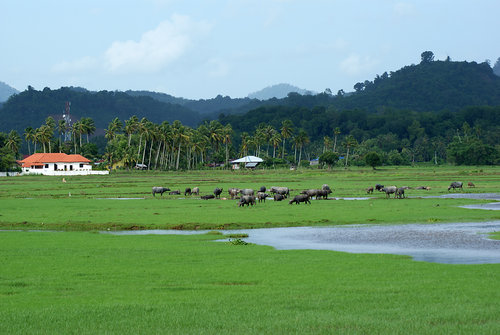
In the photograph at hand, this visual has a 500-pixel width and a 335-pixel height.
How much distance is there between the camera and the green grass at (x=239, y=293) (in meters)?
12.5

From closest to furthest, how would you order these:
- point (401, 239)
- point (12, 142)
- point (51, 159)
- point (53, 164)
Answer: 1. point (401, 239)
2. point (53, 164)
3. point (51, 159)
4. point (12, 142)

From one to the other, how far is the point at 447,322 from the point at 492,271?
630 centimetres

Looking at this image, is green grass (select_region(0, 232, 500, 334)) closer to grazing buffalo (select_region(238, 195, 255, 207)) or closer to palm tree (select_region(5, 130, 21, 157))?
grazing buffalo (select_region(238, 195, 255, 207))

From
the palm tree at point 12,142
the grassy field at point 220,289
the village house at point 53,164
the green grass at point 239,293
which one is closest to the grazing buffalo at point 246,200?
the grassy field at point 220,289

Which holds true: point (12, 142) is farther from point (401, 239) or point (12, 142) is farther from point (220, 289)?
point (220, 289)

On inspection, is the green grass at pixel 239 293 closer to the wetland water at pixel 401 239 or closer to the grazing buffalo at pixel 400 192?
the wetland water at pixel 401 239

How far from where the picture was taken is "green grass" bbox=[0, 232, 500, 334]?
1253cm

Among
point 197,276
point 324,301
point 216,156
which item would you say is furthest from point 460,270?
point 216,156

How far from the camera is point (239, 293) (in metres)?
15.5

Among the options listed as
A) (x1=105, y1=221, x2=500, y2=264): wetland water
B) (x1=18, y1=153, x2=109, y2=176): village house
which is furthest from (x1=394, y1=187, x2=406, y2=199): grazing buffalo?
(x1=18, y1=153, x2=109, y2=176): village house

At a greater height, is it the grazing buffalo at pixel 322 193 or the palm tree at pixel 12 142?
the palm tree at pixel 12 142

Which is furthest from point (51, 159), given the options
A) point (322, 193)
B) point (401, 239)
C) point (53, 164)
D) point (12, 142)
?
point (401, 239)

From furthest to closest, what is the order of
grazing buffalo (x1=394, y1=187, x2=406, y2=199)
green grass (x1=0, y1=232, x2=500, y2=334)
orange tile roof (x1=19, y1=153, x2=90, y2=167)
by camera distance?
orange tile roof (x1=19, y1=153, x2=90, y2=167)
grazing buffalo (x1=394, y1=187, x2=406, y2=199)
green grass (x1=0, y1=232, x2=500, y2=334)

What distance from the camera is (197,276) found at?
18172 millimetres
